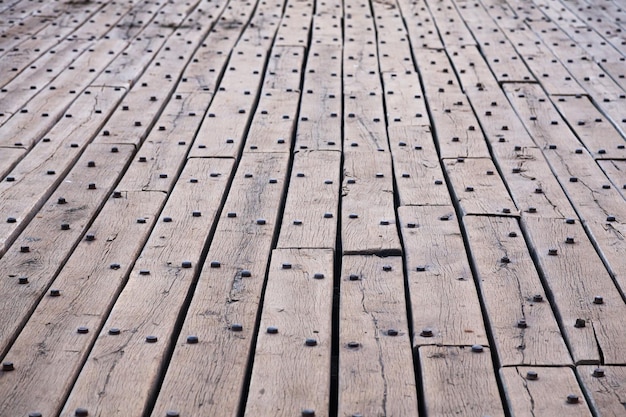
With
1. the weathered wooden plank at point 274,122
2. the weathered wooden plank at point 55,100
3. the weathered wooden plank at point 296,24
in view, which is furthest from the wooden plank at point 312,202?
the weathered wooden plank at point 296,24

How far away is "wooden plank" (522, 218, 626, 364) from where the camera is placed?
2.22m

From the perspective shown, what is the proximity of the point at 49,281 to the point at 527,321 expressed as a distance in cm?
131

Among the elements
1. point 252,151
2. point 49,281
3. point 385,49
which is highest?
point 49,281

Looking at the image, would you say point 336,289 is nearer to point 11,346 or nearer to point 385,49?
point 11,346

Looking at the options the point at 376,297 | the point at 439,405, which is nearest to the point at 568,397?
the point at 439,405

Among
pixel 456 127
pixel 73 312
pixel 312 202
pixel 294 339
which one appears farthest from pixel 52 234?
pixel 456 127

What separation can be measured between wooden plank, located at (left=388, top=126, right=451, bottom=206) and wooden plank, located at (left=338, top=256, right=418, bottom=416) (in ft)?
1.74

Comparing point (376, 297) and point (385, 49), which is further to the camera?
point (385, 49)

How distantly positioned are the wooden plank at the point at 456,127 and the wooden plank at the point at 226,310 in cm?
79

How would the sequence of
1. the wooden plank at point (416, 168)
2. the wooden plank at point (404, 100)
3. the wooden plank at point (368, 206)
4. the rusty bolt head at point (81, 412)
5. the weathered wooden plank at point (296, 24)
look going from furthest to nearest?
1. the weathered wooden plank at point (296, 24)
2. the wooden plank at point (404, 100)
3. the wooden plank at point (416, 168)
4. the wooden plank at point (368, 206)
5. the rusty bolt head at point (81, 412)

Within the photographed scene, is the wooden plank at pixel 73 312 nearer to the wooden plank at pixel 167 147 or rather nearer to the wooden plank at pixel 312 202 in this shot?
the wooden plank at pixel 167 147

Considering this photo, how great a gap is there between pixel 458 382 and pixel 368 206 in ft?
3.64

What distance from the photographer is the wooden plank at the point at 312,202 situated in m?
2.82

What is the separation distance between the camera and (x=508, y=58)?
5.18 m
